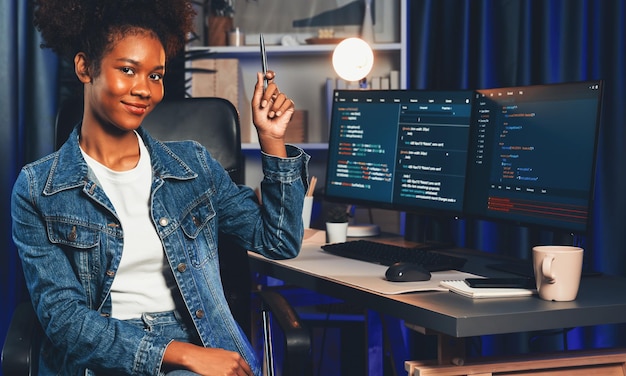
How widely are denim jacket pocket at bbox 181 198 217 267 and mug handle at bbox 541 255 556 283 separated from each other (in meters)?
0.62

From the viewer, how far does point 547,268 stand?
1479 mm

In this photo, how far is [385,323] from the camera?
2232 millimetres

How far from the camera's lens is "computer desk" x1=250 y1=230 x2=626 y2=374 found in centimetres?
138

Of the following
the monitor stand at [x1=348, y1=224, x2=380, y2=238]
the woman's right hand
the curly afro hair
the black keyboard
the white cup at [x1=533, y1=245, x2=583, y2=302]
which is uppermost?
the curly afro hair

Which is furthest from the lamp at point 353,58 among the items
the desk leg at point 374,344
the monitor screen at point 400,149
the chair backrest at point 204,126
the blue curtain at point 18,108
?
the blue curtain at point 18,108

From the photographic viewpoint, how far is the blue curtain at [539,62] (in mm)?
2508

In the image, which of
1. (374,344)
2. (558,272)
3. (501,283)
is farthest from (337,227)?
(558,272)

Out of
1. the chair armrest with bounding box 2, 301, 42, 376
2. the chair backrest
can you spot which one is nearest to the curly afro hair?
the chair backrest

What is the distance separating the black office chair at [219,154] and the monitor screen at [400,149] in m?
0.48

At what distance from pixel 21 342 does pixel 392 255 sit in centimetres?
84

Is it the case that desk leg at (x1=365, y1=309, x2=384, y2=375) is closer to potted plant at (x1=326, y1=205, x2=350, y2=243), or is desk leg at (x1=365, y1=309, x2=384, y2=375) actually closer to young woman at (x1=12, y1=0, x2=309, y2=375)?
potted plant at (x1=326, y1=205, x2=350, y2=243)

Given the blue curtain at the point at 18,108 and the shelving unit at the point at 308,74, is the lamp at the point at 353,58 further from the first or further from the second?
the blue curtain at the point at 18,108

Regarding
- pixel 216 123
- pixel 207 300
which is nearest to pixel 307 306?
pixel 216 123

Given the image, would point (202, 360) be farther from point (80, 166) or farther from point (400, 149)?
point (400, 149)
